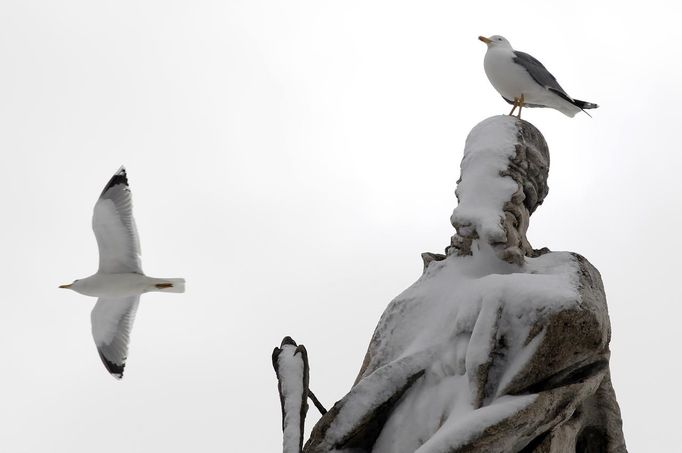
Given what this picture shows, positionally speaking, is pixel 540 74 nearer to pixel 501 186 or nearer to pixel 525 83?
pixel 525 83

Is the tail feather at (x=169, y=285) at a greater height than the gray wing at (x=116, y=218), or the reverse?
the gray wing at (x=116, y=218)

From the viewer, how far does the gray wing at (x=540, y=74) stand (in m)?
13.6

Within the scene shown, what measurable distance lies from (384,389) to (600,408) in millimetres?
1546

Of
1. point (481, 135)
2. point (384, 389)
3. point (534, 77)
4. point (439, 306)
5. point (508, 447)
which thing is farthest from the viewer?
point (534, 77)

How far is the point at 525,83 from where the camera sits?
13586 mm

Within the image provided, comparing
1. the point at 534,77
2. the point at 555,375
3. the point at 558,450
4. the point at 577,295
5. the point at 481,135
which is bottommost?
the point at 558,450

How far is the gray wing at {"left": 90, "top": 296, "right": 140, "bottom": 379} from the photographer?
55.0 feet

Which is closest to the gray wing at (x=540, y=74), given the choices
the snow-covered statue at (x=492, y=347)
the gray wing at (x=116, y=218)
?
the snow-covered statue at (x=492, y=347)

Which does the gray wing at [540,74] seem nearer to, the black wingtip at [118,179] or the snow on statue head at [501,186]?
the snow on statue head at [501,186]

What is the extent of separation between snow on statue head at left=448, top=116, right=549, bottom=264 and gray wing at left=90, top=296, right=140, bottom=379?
871 centimetres

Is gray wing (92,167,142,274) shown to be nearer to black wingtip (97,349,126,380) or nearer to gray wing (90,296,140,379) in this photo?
gray wing (90,296,140,379)

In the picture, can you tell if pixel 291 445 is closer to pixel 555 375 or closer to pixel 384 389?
pixel 384 389

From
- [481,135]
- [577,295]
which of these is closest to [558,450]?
[577,295]

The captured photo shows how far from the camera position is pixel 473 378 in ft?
25.3
